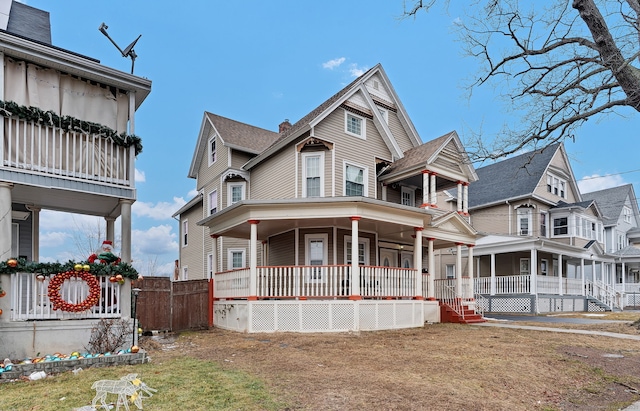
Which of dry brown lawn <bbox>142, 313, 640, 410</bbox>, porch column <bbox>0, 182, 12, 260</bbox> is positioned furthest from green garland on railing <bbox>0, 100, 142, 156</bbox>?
dry brown lawn <bbox>142, 313, 640, 410</bbox>

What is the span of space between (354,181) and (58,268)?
1100 cm

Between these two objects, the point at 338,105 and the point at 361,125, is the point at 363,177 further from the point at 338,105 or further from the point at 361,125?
the point at 338,105

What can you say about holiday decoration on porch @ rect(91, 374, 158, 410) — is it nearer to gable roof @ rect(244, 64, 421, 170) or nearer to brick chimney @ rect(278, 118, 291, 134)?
gable roof @ rect(244, 64, 421, 170)

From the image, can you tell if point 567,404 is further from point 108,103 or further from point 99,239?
point 99,239

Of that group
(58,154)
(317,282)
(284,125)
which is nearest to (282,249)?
(317,282)

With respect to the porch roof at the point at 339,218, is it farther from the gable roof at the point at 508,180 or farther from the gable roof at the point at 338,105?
the gable roof at the point at 508,180

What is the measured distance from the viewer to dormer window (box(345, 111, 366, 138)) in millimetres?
17312

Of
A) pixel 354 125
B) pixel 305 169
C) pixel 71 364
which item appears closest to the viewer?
pixel 71 364

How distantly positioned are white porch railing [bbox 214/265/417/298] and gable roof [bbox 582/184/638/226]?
26.7 meters

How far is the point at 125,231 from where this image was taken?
31.4 feet

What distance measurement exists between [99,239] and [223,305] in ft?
64.2

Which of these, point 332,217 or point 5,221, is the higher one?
point 332,217

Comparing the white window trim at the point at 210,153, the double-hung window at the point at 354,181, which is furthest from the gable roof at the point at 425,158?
the white window trim at the point at 210,153

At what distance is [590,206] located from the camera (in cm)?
2919
